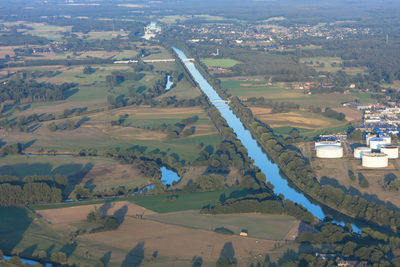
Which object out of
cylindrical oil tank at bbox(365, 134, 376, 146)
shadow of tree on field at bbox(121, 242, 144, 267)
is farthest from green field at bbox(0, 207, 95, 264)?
cylindrical oil tank at bbox(365, 134, 376, 146)

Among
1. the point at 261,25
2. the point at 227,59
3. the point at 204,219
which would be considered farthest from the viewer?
the point at 261,25

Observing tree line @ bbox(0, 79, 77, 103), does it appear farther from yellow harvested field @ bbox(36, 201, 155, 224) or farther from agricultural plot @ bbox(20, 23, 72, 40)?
agricultural plot @ bbox(20, 23, 72, 40)

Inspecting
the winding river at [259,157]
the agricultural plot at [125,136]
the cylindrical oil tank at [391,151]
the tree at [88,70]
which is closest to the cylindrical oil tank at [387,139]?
the cylindrical oil tank at [391,151]

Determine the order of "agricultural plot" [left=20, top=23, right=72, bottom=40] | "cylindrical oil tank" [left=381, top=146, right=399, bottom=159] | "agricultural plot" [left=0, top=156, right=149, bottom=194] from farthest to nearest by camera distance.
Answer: "agricultural plot" [left=20, top=23, right=72, bottom=40]
"cylindrical oil tank" [left=381, top=146, right=399, bottom=159]
"agricultural plot" [left=0, top=156, right=149, bottom=194]

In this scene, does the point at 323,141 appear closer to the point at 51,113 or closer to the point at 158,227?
the point at 158,227

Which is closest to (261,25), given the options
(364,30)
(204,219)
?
(364,30)

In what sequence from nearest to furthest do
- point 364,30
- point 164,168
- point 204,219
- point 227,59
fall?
1. point 204,219
2. point 164,168
3. point 227,59
4. point 364,30

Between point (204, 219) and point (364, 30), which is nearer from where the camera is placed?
point (204, 219)

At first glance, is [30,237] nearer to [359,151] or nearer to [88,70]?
[359,151]
